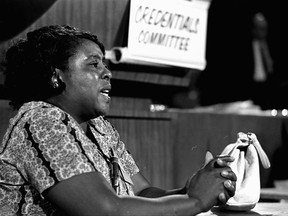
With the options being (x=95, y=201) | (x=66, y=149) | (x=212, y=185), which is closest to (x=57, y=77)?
(x=66, y=149)

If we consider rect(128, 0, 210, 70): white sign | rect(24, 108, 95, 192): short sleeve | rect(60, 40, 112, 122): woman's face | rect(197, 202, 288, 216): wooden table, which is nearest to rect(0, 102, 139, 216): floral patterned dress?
rect(24, 108, 95, 192): short sleeve

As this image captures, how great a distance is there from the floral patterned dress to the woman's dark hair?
12 cm

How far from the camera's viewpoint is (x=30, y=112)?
1712 millimetres

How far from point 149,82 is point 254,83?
227cm

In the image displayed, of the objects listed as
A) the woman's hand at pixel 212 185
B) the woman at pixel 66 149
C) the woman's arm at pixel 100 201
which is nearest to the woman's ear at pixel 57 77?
the woman at pixel 66 149

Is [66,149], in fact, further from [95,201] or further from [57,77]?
[57,77]

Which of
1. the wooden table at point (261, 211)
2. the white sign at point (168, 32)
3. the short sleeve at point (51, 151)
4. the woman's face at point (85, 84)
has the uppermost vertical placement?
the white sign at point (168, 32)

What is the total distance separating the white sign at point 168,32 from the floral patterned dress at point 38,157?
905 millimetres

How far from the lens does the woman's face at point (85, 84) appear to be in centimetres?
185

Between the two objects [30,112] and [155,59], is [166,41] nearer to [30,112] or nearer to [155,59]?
[155,59]

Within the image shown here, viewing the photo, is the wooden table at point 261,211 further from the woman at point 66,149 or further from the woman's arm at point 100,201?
the woman's arm at point 100,201

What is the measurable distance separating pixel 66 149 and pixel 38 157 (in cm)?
8

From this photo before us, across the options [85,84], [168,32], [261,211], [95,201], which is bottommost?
[261,211]

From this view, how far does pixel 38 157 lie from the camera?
161 cm
